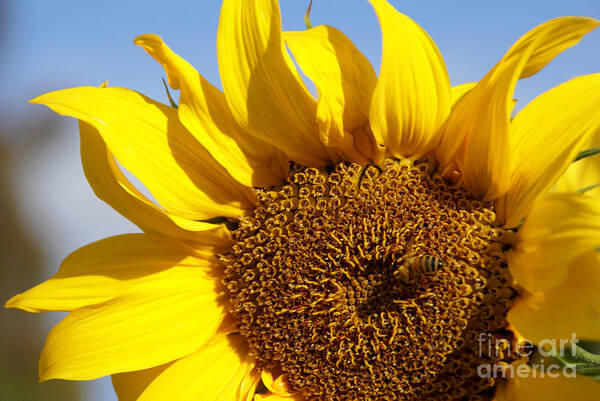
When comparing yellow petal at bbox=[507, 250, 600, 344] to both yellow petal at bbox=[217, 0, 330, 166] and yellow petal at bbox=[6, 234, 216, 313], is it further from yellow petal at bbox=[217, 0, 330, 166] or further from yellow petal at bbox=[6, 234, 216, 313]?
yellow petal at bbox=[6, 234, 216, 313]

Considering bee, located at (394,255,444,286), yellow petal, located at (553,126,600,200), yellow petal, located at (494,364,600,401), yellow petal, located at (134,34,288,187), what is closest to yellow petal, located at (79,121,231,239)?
yellow petal, located at (134,34,288,187)

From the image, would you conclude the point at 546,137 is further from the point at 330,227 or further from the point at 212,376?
the point at 212,376

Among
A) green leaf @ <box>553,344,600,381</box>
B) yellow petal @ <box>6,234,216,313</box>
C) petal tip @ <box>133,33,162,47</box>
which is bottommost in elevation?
green leaf @ <box>553,344,600,381</box>

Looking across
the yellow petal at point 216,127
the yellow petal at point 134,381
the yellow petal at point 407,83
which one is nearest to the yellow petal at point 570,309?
the yellow petal at point 407,83

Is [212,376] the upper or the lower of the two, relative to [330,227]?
lower

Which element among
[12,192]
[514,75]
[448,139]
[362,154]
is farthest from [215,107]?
[12,192]

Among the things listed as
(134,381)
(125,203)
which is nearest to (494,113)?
(125,203)

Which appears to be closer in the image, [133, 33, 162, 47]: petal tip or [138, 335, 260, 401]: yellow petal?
[133, 33, 162, 47]: petal tip

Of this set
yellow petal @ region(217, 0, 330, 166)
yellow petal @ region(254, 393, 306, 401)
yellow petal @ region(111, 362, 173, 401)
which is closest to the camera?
yellow petal @ region(217, 0, 330, 166)
